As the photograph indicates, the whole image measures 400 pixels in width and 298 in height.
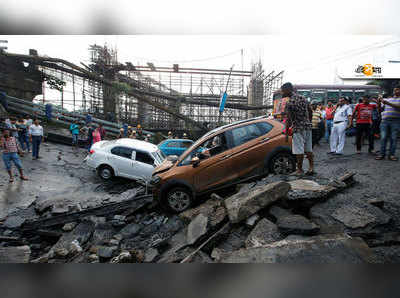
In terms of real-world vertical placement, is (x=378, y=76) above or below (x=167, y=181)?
above

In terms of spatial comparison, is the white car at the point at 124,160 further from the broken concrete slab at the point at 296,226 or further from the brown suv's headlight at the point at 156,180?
the broken concrete slab at the point at 296,226

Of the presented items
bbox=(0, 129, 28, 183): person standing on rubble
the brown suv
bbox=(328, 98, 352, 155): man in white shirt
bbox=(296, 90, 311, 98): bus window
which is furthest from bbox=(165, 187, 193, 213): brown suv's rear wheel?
bbox=(0, 129, 28, 183): person standing on rubble

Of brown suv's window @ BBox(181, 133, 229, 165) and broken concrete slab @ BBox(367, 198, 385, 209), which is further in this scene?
brown suv's window @ BBox(181, 133, 229, 165)

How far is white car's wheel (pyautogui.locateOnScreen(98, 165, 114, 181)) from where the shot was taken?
241 inches

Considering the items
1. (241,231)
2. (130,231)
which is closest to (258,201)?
(241,231)

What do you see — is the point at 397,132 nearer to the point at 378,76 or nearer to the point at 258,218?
the point at 378,76

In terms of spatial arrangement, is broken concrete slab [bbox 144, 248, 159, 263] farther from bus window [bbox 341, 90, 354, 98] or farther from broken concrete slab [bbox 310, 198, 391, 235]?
bus window [bbox 341, 90, 354, 98]

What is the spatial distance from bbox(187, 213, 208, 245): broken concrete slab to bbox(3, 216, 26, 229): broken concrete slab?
3573 millimetres

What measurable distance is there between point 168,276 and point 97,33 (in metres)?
1.22

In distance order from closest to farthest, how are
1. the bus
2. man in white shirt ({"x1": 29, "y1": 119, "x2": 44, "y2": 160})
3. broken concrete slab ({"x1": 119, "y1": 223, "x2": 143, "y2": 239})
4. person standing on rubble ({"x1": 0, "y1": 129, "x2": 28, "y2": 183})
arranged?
the bus
broken concrete slab ({"x1": 119, "y1": 223, "x2": 143, "y2": 239})
person standing on rubble ({"x1": 0, "y1": 129, "x2": 28, "y2": 183})
man in white shirt ({"x1": 29, "y1": 119, "x2": 44, "y2": 160})

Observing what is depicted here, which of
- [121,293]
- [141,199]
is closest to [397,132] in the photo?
[121,293]

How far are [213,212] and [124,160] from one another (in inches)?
173

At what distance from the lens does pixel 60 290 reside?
765 mm

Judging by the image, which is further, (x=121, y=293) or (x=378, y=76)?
(x=378, y=76)
